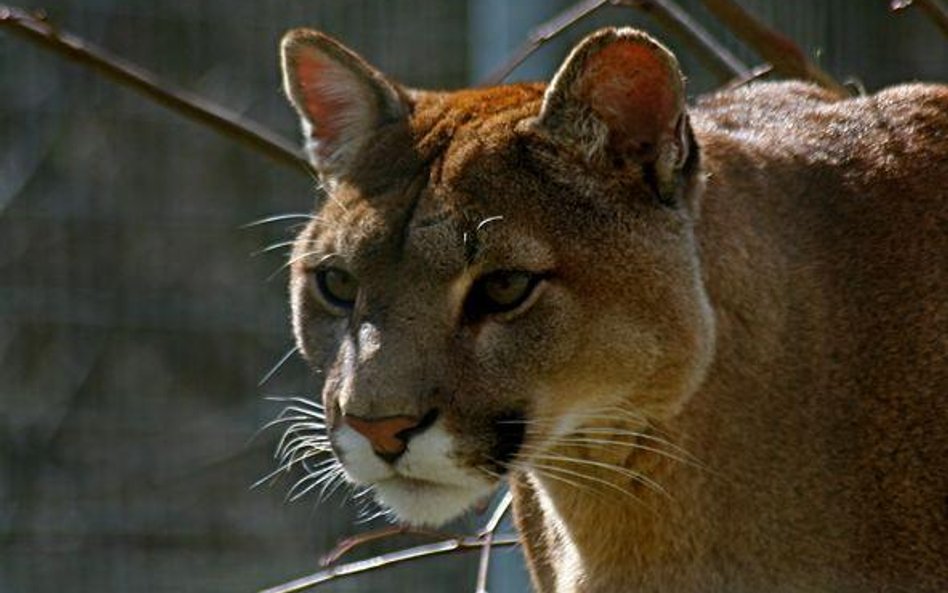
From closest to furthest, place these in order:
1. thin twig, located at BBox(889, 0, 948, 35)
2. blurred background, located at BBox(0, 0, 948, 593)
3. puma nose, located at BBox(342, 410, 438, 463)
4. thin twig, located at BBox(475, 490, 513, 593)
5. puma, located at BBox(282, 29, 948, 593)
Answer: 1. puma nose, located at BBox(342, 410, 438, 463)
2. puma, located at BBox(282, 29, 948, 593)
3. thin twig, located at BBox(475, 490, 513, 593)
4. thin twig, located at BBox(889, 0, 948, 35)
5. blurred background, located at BBox(0, 0, 948, 593)

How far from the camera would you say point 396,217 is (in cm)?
333

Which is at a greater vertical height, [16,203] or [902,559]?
[16,203]

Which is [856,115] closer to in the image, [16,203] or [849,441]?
[849,441]

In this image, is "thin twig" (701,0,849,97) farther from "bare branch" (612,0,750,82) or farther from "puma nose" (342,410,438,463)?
"puma nose" (342,410,438,463)

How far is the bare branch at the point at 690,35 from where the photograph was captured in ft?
13.3

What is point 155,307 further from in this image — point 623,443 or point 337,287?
point 623,443

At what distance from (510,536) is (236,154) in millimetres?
4696

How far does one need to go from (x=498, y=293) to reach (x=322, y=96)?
0.76 metres

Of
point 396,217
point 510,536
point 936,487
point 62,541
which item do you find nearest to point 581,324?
point 396,217

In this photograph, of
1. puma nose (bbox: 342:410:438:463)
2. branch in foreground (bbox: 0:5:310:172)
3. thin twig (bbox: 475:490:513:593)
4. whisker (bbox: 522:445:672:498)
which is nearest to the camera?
puma nose (bbox: 342:410:438:463)

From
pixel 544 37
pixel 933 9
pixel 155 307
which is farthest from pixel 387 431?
pixel 155 307

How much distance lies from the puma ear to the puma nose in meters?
0.71

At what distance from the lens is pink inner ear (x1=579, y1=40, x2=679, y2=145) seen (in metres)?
3.25

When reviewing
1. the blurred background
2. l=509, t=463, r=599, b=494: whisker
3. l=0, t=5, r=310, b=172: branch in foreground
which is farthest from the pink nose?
the blurred background
